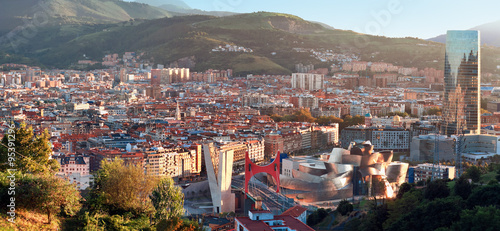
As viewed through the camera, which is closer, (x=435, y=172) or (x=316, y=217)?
(x=316, y=217)

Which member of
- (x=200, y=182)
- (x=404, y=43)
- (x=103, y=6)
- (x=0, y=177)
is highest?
(x=103, y=6)

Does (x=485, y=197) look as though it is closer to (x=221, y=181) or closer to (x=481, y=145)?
(x=221, y=181)

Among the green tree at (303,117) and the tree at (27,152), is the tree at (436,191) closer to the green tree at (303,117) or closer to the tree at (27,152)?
the tree at (27,152)

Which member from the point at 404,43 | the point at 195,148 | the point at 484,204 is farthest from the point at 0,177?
the point at 404,43

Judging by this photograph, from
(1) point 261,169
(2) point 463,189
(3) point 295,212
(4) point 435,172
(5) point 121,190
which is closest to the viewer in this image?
(5) point 121,190

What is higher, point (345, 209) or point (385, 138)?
point (385, 138)

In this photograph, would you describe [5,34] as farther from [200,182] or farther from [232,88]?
[200,182]

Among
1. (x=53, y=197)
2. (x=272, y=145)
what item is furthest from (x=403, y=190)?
(x=272, y=145)
